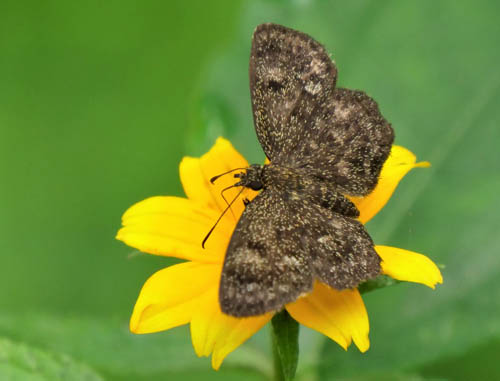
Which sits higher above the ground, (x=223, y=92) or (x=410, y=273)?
(x=223, y=92)

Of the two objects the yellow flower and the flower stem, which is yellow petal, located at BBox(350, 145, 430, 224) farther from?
the flower stem

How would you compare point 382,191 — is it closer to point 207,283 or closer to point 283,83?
point 283,83

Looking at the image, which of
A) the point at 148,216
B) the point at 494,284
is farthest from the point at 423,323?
the point at 148,216

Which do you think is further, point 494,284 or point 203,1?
point 203,1

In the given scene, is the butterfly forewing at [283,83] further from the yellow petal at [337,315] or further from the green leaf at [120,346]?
the green leaf at [120,346]

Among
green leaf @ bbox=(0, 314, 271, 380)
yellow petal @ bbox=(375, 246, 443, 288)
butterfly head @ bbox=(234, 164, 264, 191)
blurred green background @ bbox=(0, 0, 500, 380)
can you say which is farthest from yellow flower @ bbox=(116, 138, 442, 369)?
green leaf @ bbox=(0, 314, 271, 380)

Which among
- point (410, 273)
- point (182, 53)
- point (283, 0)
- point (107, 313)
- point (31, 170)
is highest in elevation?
point (182, 53)

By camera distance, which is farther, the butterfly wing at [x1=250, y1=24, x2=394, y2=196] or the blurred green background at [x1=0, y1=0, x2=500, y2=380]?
the blurred green background at [x1=0, y1=0, x2=500, y2=380]

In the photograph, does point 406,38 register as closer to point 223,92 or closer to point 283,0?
point 283,0
